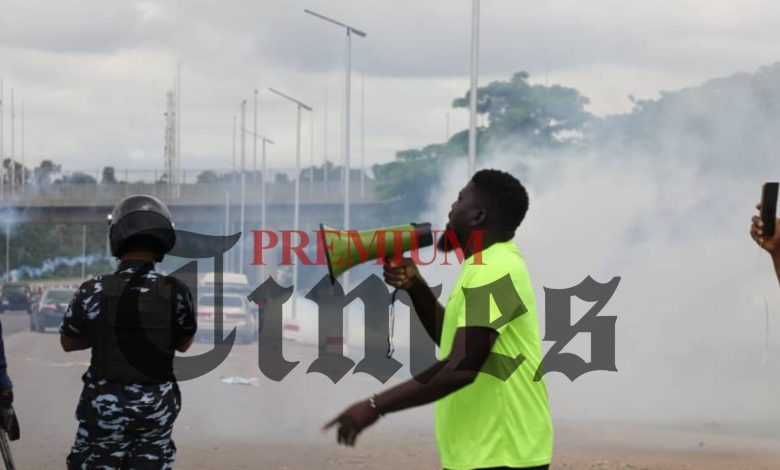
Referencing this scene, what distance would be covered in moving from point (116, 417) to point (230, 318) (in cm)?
2716

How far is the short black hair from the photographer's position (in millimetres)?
4746

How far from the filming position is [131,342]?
16.5ft

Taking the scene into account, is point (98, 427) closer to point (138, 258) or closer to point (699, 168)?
point (138, 258)

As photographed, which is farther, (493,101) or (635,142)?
(493,101)

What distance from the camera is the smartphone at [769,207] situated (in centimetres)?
462

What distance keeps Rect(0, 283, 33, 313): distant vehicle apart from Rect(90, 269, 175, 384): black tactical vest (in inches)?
1954

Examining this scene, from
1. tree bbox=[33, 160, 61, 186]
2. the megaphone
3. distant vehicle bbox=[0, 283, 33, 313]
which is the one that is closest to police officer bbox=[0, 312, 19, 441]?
the megaphone

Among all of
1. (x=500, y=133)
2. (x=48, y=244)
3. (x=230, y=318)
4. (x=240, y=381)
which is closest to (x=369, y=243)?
(x=240, y=381)

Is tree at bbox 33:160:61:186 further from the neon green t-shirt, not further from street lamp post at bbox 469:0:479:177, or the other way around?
the neon green t-shirt

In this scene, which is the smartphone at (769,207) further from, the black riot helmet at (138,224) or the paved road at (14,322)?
the paved road at (14,322)

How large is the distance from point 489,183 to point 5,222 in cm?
7086

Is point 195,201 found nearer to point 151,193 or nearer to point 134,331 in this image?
point 151,193

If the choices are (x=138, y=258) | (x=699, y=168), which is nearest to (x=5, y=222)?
(x=699, y=168)

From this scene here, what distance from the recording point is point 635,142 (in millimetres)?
33688
